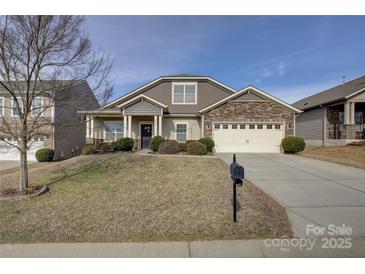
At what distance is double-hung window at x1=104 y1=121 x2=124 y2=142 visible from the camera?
65.0 feet

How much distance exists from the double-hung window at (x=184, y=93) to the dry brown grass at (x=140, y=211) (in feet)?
37.7

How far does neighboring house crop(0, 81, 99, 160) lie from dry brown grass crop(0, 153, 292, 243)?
2257 mm

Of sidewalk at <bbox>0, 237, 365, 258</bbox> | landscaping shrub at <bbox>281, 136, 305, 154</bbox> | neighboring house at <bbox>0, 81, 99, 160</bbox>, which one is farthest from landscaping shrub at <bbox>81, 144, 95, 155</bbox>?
landscaping shrub at <bbox>281, 136, 305, 154</bbox>

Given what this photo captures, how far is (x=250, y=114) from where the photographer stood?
17438 mm

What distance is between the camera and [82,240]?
178 inches

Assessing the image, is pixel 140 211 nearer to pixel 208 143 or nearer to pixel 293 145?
pixel 208 143

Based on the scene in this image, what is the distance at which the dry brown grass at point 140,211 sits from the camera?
4.69 metres

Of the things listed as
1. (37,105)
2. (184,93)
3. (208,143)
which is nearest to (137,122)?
(184,93)

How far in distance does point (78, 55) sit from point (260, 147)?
13597 millimetres

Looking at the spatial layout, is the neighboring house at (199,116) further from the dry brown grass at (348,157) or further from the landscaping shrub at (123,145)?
the dry brown grass at (348,157)

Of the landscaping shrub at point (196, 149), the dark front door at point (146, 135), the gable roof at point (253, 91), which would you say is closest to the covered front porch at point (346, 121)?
the gable roof at point (253, 91)

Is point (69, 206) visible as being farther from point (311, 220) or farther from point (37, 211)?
point (311, 220)

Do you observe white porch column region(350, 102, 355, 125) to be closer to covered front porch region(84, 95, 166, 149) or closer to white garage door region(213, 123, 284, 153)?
white garage door region(213, 123, 284, 153)

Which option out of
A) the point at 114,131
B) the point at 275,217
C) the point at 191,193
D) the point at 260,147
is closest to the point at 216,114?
the point at 260,147
